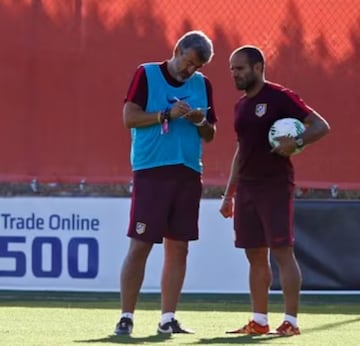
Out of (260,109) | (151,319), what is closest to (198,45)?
(260,109)

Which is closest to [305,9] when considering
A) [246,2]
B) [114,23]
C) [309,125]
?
[246,2]

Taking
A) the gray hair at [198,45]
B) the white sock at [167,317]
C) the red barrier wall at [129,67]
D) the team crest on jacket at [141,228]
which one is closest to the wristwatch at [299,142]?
the gray hair at [198,45]

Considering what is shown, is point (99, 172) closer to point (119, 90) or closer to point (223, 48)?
point (119, 90)

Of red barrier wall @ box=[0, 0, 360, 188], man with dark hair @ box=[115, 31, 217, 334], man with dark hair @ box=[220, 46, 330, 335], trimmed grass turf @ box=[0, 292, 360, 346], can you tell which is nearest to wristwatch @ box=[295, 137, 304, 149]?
man with dark hair @ box=[220, 46, 330, 335]

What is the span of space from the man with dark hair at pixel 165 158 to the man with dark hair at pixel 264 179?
249 mm

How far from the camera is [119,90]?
10211mm

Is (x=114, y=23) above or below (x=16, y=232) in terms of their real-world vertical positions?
above

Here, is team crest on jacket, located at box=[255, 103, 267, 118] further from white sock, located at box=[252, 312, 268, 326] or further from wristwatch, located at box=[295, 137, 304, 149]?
white sock, located at box=[252, 312, 268, 326]

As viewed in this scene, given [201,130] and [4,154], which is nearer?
[201,130]

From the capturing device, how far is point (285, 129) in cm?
737

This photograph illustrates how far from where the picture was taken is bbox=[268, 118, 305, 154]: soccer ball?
736 centimetres

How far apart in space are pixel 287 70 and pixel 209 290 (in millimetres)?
1859

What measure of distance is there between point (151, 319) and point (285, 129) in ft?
6.23

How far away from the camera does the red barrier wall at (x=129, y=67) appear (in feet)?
33.4
